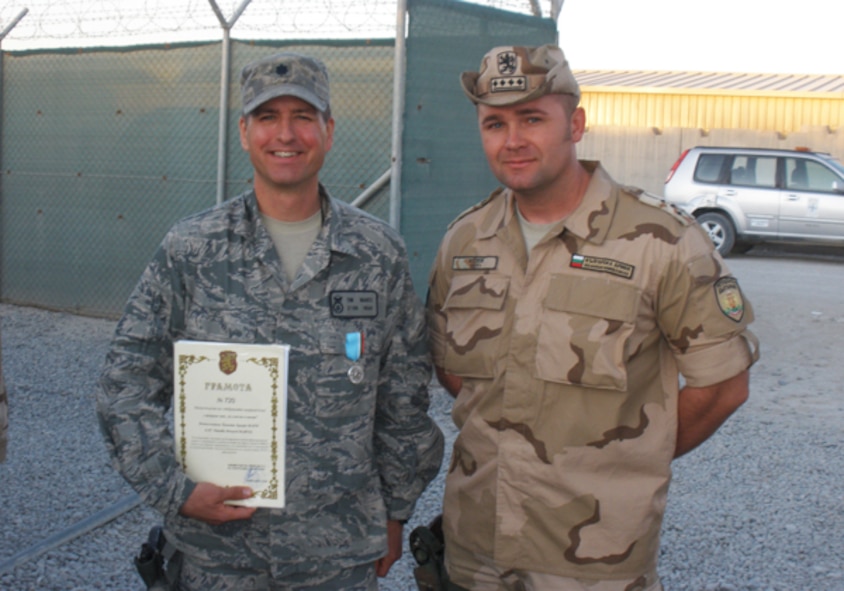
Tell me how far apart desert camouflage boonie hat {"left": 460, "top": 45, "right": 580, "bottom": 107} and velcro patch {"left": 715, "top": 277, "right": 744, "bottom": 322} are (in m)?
0.59

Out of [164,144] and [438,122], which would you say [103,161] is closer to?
[164,144]

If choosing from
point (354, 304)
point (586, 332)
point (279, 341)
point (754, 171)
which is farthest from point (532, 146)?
point (754, 171)

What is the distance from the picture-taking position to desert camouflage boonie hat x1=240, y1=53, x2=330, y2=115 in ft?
7.35

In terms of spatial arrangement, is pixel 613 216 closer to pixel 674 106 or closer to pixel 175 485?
pixel 175 485

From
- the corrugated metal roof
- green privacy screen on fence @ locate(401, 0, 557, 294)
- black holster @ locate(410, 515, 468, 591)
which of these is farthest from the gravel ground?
the corrugated metal roof

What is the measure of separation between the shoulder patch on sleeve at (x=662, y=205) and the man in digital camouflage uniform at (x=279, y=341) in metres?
0.64

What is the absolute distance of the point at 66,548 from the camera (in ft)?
12.8

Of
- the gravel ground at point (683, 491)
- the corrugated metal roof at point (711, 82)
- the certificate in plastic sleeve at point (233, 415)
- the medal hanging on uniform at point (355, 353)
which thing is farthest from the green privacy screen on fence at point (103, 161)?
the corrugated metal roof at point (711, 82)

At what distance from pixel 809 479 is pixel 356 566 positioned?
11.8 feet

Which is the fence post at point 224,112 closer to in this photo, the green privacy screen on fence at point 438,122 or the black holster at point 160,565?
the green privacy screen on fence at point 438,122

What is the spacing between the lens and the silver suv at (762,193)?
547 inches

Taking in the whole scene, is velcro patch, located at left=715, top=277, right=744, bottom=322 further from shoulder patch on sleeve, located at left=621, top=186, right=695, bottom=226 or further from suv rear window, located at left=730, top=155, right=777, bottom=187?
suv rear window, located at left=730, top=155, right=777, bottom=187

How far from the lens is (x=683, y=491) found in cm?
487

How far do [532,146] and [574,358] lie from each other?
1.68 feet
